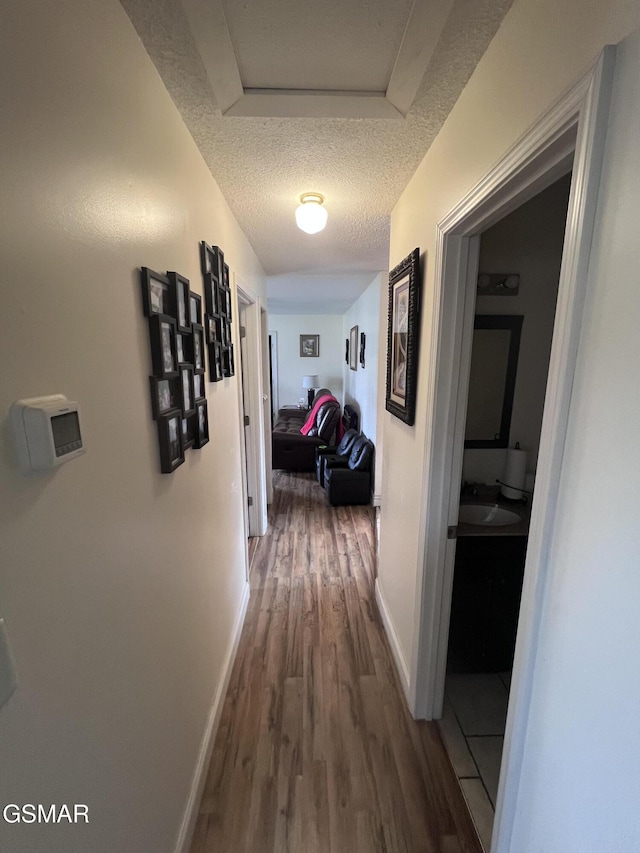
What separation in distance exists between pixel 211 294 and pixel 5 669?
1400mm

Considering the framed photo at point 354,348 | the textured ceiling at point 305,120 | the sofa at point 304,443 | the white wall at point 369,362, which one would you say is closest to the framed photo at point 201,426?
the textured ceiling at point 305,120

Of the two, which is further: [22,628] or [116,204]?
[116,204]

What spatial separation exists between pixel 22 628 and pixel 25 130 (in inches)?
30.1

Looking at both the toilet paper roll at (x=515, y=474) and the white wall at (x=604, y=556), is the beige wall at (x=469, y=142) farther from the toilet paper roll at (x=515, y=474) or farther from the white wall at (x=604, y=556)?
the toilet paper roll at (x=515, y=474)

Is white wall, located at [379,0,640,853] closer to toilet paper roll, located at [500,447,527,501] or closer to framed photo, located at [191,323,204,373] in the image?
framed photo, located at [191,323,204,373]

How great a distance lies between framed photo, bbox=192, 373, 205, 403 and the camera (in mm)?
1343

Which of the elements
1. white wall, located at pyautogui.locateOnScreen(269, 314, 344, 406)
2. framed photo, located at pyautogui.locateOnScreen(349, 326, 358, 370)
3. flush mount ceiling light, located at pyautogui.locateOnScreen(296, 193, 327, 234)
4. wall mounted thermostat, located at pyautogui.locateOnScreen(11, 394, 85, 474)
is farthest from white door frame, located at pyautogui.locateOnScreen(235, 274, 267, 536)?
white wall, located at pyautogui.locateOnScreen(269, 314, 344, 406)

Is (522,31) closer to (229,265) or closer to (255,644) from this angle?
(229,265)

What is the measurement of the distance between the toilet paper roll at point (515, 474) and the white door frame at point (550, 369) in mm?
676

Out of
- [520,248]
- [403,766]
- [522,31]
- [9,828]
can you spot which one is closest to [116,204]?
[522,31]

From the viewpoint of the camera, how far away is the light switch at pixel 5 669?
1.61 ft

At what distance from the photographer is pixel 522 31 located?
0.80 metres

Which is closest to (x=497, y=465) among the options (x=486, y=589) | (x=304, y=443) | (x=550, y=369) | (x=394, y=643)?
(x=486, y=589)

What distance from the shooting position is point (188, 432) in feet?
4.14
